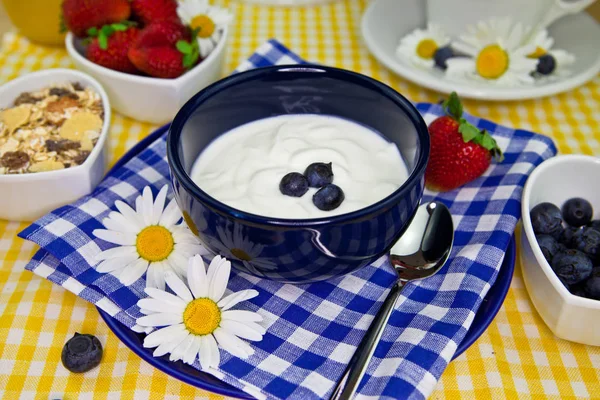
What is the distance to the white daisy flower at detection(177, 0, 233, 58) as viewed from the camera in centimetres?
135

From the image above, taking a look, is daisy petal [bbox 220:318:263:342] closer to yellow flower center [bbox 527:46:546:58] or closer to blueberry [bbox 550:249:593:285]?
blueberry [bbox 550:249:593:285]

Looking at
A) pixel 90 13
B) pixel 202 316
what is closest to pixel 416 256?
pixel 202 316

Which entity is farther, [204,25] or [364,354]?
[204,25]

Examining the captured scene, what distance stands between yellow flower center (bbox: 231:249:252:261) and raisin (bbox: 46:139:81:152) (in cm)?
46

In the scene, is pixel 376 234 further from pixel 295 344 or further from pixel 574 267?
pixel 574 267

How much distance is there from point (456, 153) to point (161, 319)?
0.56 metres

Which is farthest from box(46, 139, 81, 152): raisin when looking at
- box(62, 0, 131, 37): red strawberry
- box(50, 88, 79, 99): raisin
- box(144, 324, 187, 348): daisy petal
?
box(144, 324, 187, 348): daisy petal

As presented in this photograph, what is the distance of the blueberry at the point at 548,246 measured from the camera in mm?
965

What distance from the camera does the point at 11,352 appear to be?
35.5 inches

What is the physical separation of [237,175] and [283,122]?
0.18 metres

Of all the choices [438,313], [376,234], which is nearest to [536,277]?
[438,313]

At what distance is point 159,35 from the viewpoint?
1.28 m

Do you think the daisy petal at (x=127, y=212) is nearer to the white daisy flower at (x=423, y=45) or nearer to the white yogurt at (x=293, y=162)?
the white yogurt at (x=293, y=162)

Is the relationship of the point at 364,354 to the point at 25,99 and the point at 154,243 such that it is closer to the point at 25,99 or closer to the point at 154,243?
the point at 154,243
